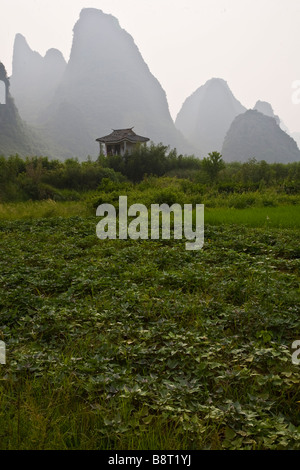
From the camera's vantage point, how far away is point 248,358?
2.81 metres

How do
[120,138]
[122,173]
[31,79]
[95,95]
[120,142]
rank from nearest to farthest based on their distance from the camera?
[122,173] → [120,138] → [120,142] → [95,95] → [31,79]

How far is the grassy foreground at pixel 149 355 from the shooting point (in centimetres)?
202

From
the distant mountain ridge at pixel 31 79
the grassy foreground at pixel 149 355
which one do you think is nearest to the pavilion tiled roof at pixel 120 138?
the grassy foreground at pixel 149 355

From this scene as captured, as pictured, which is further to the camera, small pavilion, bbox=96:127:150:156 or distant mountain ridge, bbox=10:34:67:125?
distant mountain ridge, bbox=10:34:67:125

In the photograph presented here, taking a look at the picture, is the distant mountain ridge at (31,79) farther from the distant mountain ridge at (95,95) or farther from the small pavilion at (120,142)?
the small pavilion at (120,142)

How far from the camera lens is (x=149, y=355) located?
299 centimetres

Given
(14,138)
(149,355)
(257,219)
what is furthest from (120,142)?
(14,138)

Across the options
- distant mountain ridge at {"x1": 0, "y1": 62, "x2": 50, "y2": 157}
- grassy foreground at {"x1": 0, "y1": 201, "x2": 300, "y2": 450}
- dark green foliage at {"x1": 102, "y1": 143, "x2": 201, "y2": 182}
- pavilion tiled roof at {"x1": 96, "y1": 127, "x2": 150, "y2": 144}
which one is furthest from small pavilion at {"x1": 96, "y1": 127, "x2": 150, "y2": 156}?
distant mountain ridge at {"x1": 0, "y1": 62, "x2": 50, "y2": 157}

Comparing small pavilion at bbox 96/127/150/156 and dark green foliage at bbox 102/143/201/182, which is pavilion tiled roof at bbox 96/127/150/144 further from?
dark green foliage at bbox 102/143/201/182

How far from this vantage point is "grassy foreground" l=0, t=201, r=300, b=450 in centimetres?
202

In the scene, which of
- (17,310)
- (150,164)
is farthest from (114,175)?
(17,310)

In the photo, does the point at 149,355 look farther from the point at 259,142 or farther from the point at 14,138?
the point at 259,142

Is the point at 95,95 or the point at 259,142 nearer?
the point at 259,142
